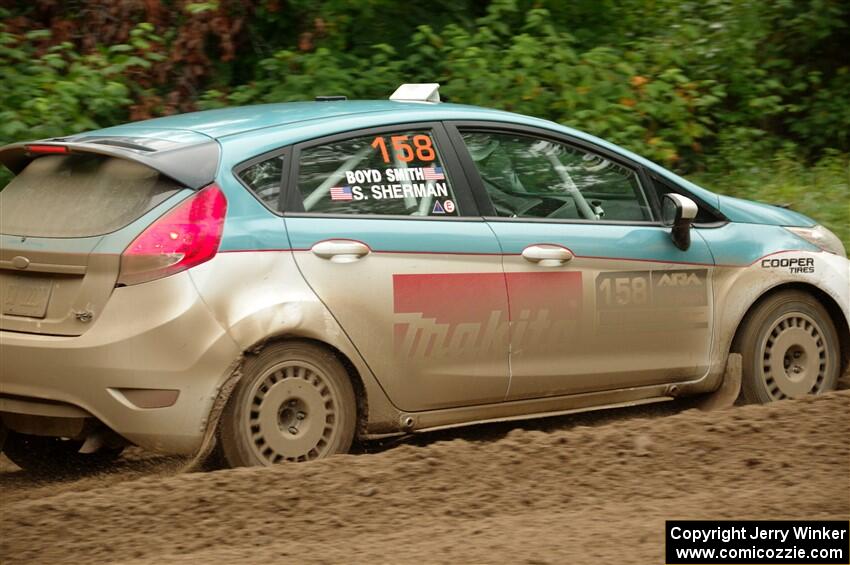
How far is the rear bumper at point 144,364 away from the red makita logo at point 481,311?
0.86 m

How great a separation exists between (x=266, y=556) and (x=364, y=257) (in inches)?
62.5

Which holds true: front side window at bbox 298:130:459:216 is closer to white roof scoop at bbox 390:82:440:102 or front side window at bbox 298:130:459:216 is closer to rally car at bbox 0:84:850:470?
rally car at bbox 0:84:850:470

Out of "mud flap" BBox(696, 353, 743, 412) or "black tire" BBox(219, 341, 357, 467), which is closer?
"black tire" BBox(219, 341, 357, 467)

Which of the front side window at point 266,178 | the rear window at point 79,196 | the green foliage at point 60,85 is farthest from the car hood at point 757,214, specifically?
the green foliage at point 60,85

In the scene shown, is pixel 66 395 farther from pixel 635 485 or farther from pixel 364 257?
pixel 635 485

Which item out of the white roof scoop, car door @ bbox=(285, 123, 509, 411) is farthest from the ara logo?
the white roof scoop

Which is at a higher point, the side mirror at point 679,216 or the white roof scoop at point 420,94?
the white roof scoop at point 420,94

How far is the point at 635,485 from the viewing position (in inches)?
206

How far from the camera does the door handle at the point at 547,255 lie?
6.02 meters

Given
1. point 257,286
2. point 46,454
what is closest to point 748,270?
point 257,286

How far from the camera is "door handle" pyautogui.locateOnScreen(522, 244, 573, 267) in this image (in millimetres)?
6016

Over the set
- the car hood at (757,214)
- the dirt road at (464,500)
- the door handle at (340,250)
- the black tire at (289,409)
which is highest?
the door handle at (340,250)

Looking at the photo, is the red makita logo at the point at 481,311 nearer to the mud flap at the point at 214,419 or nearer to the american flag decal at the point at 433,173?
the american flag decal at the point at 433,173

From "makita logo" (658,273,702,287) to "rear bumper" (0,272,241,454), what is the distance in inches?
89.2
